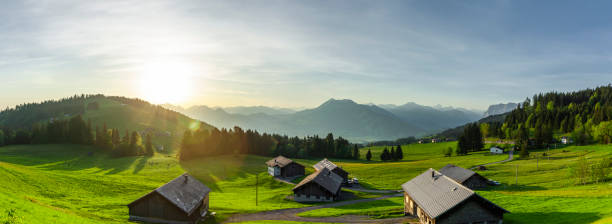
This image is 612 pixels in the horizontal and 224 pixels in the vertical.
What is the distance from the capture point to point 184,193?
167ft

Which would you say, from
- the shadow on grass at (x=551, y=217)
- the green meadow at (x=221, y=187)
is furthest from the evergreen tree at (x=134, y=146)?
the shadow on grass at (x=551, y=217)

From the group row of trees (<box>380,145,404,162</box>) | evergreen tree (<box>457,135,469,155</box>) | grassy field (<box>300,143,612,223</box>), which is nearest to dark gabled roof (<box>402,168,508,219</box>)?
grassy field (<box>300,143,612,223</box>)

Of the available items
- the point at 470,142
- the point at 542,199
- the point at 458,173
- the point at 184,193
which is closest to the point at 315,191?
the point at 184,193

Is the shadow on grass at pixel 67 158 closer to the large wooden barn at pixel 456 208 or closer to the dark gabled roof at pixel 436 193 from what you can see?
the dark gabled roof at pixel 436 193

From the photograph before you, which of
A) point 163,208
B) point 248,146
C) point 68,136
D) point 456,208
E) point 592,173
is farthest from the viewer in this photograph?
point 68,136

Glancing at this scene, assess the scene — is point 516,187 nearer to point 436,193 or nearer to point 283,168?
point 436,193

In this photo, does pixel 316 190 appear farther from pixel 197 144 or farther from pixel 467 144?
pixel 467 144

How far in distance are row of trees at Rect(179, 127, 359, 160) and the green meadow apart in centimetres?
738

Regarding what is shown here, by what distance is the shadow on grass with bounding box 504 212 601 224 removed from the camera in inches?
1467

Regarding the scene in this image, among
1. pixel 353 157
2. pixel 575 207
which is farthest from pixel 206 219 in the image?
pixel 353 157

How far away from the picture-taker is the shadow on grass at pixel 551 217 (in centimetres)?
3725

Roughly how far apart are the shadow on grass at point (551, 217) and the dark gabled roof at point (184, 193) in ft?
155

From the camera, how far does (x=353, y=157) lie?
590 ft

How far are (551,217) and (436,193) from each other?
1427cm
